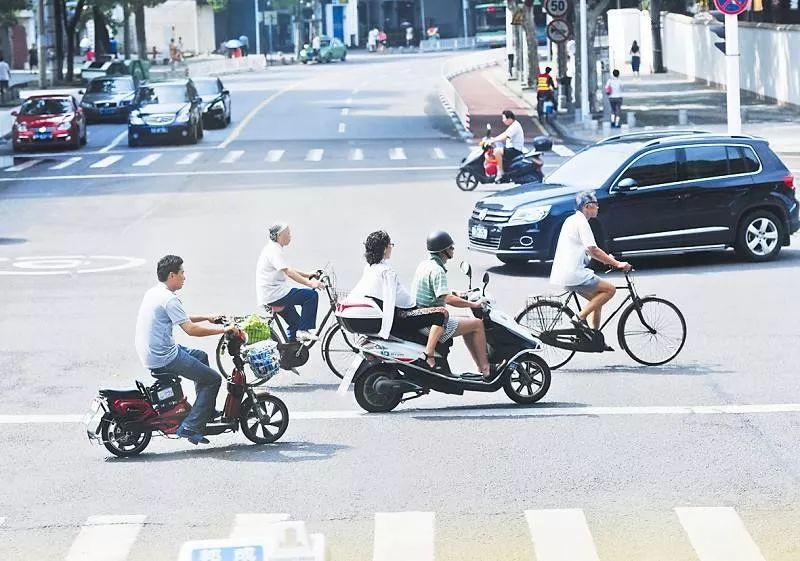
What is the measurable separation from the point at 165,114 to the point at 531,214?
85.3 feet

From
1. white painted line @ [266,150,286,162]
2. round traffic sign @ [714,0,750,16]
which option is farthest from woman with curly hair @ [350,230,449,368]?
white painted line @ [266,150,286,162]

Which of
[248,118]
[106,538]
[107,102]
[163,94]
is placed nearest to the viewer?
[106,538]

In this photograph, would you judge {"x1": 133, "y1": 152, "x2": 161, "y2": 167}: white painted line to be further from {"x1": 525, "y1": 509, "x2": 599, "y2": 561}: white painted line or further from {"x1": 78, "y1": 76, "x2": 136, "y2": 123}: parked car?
{"x1": 525, "y1": 509, "x2": 599, "y2": 561}: white painted line

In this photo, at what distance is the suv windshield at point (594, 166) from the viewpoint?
2180 cm

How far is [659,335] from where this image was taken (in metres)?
15.6

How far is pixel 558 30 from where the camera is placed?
166 ft

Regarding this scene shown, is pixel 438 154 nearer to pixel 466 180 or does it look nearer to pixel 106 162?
pixel 106 162

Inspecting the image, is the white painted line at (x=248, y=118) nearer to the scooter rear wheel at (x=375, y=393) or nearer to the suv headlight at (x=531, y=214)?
the suv headlight at (x=531, y=214)

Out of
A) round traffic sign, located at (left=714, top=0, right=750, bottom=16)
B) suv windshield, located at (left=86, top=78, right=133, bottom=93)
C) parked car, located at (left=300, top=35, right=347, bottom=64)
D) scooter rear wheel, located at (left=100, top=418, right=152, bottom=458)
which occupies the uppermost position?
parked car, located at (left=300, top=35, right=347, bottom=64)

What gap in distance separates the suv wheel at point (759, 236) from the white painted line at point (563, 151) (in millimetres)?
17981

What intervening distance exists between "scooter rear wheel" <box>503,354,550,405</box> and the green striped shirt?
3.06ft

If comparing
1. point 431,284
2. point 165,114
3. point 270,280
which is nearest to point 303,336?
point 270,280

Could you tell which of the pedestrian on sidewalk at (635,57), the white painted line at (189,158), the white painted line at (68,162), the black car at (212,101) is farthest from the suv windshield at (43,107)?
→ the pedestrian on sidewalk at (635,57)

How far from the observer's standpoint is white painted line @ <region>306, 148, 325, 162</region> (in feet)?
134
